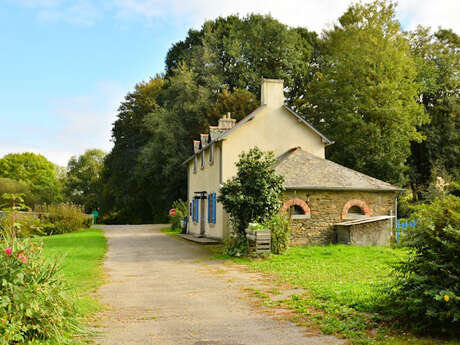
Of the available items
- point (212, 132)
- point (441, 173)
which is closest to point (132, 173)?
point (212, 132)

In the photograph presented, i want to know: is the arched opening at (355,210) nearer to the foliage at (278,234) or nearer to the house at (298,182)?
the house at (298,182)

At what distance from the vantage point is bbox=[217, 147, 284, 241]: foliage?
15.8 meters

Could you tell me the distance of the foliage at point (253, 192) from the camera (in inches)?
620

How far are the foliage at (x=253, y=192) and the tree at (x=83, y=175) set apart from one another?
157 feet

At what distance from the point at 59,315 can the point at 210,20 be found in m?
38.0

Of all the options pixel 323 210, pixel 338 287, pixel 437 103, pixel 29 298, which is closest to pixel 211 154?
pixel 323 210

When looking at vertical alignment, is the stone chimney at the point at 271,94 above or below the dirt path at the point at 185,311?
above

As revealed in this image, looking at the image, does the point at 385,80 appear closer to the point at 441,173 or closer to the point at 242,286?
the point at 441,173

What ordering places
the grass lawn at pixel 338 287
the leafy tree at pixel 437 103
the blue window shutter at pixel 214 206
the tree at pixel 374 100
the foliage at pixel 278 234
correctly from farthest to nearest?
the leafy tree at pixel 437 103
the tree at pixel 374 100
the blue window shutter at pixel 214 206
the foliage at pixel 278 234
the grass lawn at pixel 338 287

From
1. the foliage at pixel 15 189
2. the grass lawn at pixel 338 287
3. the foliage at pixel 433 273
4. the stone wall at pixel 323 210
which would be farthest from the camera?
the foliage at pixel 15 189

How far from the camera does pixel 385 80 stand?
28.9 meters

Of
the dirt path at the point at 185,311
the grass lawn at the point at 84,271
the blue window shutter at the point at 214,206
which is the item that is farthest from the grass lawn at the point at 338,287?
the blue window shutter at the point at 214,206

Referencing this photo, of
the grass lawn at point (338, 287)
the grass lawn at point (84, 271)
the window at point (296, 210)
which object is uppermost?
the window at point (296, 210)

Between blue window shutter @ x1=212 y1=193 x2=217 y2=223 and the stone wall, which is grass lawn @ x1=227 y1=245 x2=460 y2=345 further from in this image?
blue window shutter @ x1=212 y1=193 x2=217 y2=223
